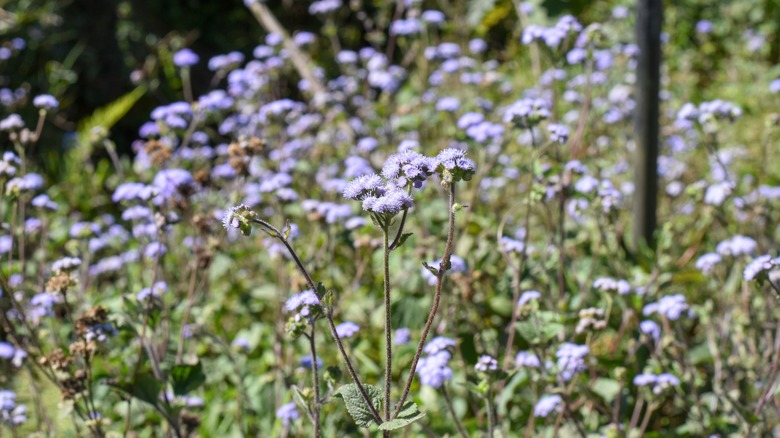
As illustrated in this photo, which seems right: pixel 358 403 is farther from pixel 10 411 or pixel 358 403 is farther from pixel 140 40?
pixel 140 40

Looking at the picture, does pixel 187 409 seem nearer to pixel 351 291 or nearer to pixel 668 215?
pixel 351 291

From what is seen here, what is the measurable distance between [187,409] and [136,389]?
0.76m

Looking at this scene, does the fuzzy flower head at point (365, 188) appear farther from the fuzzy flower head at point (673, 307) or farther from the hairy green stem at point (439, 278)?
the fuzzy flower head at point (673, 307)

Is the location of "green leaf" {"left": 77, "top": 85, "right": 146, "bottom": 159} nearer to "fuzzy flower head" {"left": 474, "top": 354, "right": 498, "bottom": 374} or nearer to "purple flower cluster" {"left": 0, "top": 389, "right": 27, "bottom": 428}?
"purple flower cluster" {"left": 0, "top": 389, "right": 27, "bottom": 428}

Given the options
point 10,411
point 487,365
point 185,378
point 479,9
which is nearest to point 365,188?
point 487,365

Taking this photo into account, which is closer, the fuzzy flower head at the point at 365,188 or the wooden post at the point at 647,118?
the fuzzy flower head at the point at 365,188

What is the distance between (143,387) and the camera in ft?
8.85

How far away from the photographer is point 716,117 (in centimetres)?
341

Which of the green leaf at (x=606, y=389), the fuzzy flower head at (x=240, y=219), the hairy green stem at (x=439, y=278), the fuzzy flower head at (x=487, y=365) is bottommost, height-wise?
the green leaf at (x=606, y=389)

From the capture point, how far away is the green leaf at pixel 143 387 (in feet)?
8.77

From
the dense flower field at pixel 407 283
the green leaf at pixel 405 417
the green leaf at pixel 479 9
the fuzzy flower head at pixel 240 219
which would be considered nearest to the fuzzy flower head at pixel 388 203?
the dense flower field at pixel 407 283

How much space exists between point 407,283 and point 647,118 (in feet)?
4.54

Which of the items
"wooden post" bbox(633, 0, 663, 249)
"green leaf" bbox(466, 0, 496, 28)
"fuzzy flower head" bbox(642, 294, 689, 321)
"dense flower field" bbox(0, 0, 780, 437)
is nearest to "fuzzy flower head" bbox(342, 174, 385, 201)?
"dense flower field" bbox(0, 0, 780, 437)

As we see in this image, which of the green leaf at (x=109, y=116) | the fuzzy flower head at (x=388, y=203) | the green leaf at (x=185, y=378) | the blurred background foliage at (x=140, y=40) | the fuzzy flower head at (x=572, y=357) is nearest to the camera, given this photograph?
the fuzzy flower head at (x=388, y=203)
